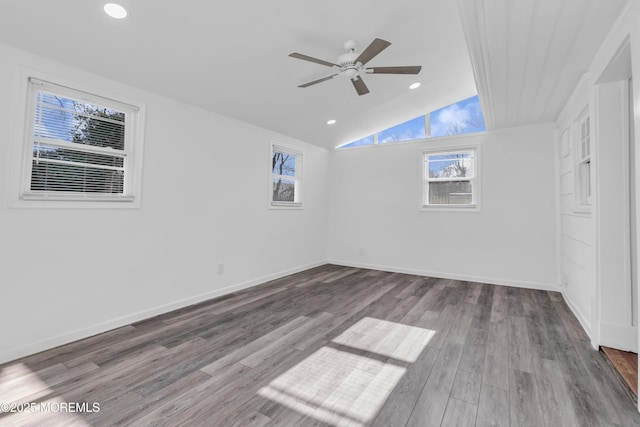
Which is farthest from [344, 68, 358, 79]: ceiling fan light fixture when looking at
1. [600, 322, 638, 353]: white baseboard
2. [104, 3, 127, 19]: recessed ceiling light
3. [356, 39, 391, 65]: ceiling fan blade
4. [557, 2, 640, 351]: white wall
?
[600, 322, 638, 353]: white baseboard

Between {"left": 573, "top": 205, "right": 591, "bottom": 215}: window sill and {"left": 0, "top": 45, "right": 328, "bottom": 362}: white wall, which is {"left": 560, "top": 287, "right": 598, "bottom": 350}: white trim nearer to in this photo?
{"left": 573, "top": 205, "right": 591, "bottom": 215}: window sill

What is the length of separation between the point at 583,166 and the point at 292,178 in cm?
407

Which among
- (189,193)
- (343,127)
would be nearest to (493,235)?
(343,127)

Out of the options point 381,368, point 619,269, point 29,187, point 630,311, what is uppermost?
point 29,187

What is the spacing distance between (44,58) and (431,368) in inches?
155

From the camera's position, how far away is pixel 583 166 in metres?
3.21

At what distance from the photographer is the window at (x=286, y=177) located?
4.92 meters

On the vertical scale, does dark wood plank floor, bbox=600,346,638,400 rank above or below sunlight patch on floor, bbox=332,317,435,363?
above

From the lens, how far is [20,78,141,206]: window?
2.38m

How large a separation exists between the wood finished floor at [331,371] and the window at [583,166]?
1317 millimetres

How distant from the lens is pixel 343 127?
16.7 feet

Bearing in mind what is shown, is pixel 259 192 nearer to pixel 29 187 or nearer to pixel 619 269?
pixel 29 187

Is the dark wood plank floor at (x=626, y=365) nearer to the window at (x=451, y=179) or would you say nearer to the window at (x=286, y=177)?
the window at (x=451, y=179)

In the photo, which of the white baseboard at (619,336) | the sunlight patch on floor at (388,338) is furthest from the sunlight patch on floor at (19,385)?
the white baseboard at (619,336)
